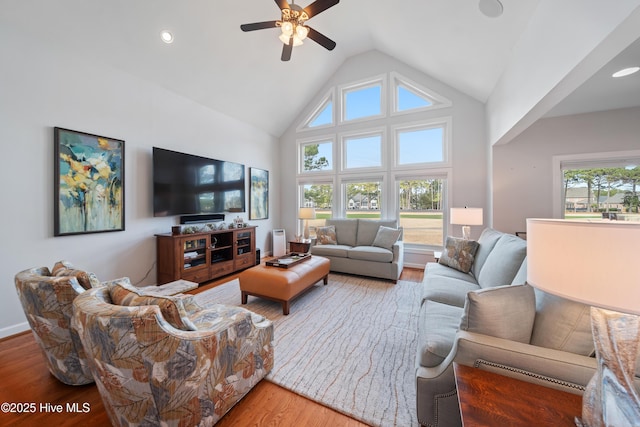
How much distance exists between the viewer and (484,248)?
261 cm

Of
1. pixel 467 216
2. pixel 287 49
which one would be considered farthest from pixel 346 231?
pixel 287 49

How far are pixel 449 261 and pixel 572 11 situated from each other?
2398 mm

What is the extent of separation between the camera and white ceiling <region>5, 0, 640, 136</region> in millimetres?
2461

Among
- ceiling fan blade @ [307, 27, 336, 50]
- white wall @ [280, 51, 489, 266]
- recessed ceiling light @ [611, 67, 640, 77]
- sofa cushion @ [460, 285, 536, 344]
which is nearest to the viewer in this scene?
sofa cushion @ [460, 285, 536, 344]

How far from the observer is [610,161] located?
317 cm

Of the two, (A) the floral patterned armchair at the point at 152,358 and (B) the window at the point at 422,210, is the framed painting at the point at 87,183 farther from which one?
(B) the window at the point at 422,210

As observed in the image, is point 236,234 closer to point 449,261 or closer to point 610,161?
point 449,261

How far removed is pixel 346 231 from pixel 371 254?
3.05 ft

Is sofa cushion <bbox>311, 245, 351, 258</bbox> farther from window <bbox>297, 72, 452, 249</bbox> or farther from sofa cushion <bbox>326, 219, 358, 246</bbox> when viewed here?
window <bbox>297, 72, 452, 249</bbox>

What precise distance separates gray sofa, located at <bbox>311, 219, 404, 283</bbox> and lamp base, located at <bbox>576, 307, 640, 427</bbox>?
3.06m

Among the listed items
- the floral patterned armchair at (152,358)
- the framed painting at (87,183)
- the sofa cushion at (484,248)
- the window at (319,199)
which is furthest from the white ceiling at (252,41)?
the floral patterned armchair at (152,358)

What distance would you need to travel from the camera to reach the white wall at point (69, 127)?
224 cm

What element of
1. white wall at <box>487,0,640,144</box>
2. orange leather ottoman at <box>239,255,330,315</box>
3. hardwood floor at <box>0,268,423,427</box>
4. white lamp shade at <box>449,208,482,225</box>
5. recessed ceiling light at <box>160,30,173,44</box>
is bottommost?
hardwood floor at <box>0,268,423,427</box>

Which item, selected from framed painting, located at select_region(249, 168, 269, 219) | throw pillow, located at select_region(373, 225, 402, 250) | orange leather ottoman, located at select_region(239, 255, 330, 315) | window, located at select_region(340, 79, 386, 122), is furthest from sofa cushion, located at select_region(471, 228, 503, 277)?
framed painting, located at select_region(249, 168, 269, 219)
